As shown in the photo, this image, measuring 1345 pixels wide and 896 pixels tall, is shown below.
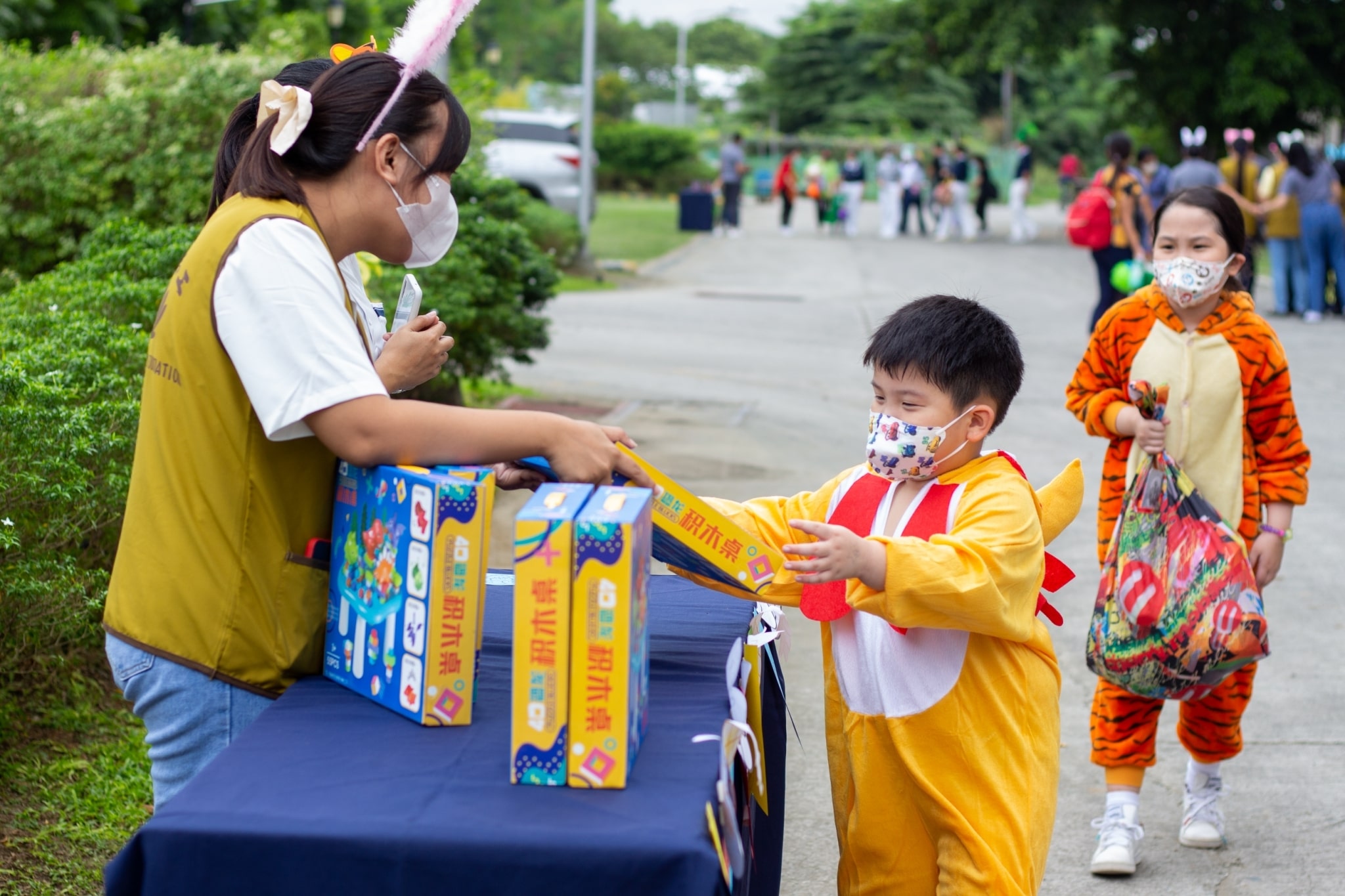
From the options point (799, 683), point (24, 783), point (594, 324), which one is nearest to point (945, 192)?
point (594, 324)

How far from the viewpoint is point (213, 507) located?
2.08 meters

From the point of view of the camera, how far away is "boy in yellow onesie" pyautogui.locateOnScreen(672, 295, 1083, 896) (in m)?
2.47

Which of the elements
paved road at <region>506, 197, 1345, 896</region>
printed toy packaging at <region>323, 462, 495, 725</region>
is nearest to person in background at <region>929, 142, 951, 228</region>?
paved road at <region>506, 197, 1345, 896</region>

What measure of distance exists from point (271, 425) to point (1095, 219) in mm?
12085

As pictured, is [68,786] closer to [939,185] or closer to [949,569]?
[949,569]

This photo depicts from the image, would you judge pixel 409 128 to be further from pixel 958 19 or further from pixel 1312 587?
pixel 958 19

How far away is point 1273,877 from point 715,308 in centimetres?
1246

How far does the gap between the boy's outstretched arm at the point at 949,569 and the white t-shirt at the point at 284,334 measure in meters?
0.73

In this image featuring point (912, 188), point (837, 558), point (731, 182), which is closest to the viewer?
point (837, 558)

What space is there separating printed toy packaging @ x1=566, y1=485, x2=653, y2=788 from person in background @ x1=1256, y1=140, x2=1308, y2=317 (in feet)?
48.9

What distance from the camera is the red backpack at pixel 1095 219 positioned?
12.9 meters

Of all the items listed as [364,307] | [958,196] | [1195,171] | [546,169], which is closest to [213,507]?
[364,307]

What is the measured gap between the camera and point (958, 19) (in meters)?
27.1

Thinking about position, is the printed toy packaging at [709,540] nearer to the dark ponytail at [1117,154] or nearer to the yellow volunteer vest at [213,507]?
the yellow volunteer vest at [213,507]
